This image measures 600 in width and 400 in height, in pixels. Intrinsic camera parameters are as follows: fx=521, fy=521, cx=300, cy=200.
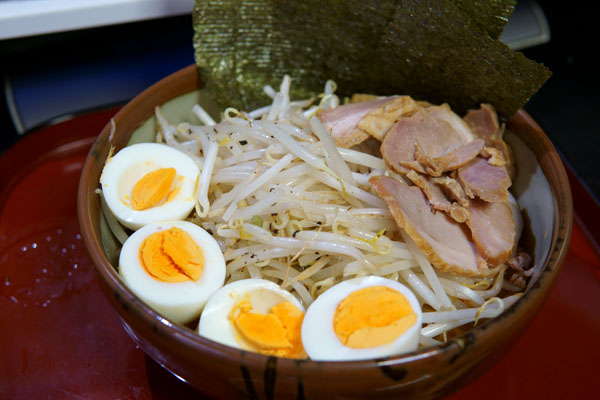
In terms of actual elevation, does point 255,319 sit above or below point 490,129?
below

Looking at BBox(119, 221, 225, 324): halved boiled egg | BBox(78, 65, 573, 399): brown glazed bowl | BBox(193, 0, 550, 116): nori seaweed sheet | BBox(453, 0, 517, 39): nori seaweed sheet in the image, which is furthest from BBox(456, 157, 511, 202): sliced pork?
BBox(119, 221, 225, 324): halved boiled egg

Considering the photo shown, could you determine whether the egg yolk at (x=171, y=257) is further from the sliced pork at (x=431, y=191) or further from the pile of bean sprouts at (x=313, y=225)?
the sliced pork at (x=431, y=191)

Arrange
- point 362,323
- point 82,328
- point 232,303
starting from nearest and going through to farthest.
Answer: point 362,323, point 232,303, point 82,328

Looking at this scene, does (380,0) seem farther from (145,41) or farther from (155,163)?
(145,41)

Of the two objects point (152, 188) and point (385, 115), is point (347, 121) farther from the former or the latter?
point (152, 188)

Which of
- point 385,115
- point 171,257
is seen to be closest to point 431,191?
point 385,115
